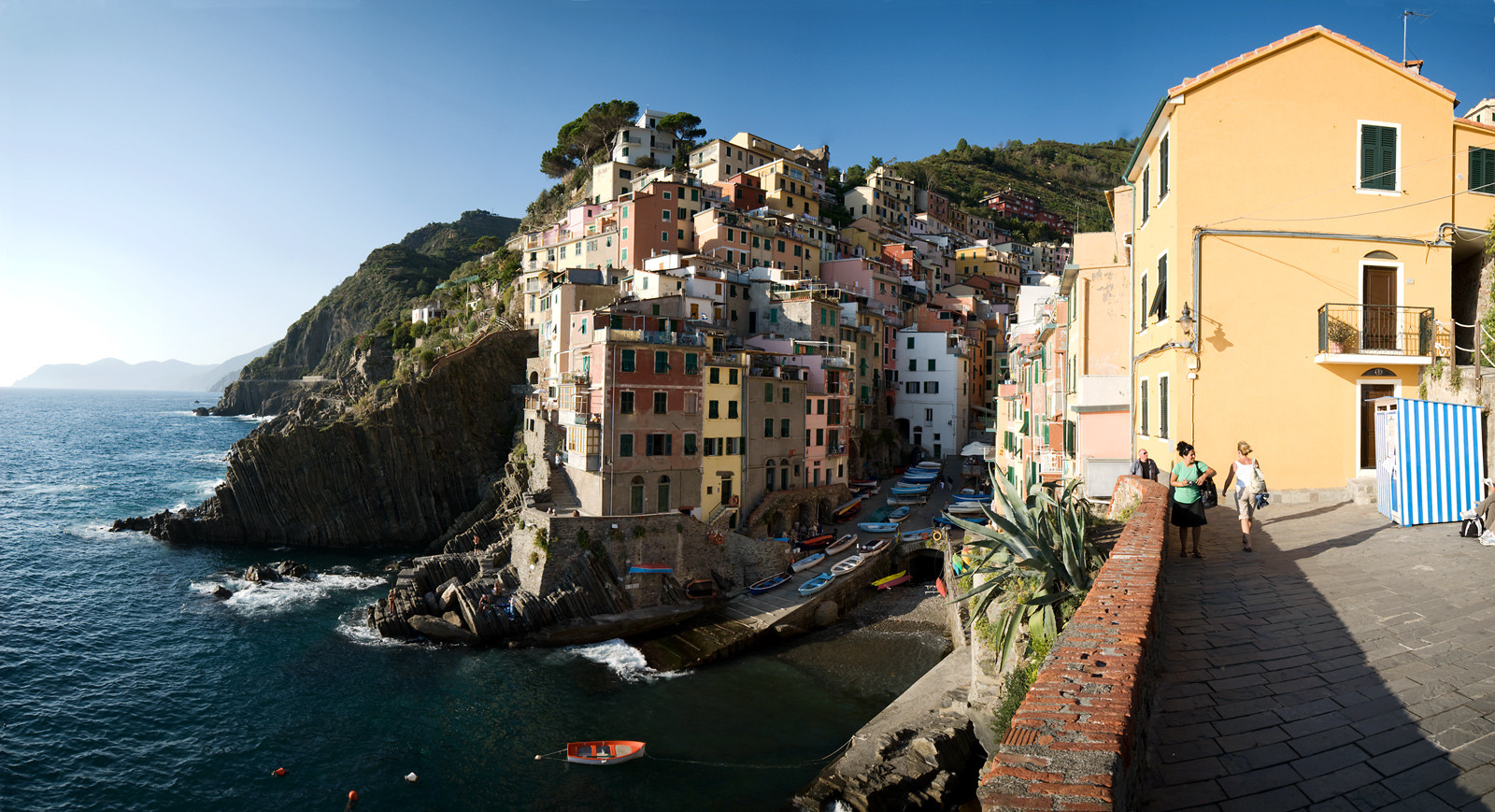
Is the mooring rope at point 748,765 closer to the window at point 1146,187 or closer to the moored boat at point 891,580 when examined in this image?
the moored boat at point 891,580

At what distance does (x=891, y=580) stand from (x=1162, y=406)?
71.9ft

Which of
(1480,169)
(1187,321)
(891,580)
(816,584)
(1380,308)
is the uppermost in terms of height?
(1480,169)

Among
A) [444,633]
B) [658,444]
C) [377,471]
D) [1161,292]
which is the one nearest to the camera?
[1161,292]

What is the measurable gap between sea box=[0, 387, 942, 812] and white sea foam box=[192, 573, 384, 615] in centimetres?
19

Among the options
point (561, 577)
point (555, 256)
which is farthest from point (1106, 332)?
point (555, 256)

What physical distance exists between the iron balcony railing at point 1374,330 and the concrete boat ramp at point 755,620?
2219 cm

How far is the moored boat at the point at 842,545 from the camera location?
39031 mm

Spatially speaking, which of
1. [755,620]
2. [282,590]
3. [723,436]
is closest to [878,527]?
[723,436]

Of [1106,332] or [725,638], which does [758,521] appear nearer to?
[725,638]

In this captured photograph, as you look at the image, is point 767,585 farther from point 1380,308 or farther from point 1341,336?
point 1380,308

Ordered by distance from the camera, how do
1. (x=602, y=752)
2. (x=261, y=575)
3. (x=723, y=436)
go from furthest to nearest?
(x=261, y=575), (x=723, y=436), (x=602, y=752)

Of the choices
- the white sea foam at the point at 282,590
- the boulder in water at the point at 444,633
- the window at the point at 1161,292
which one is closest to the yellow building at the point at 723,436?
the boulder in water at the point at 444,633

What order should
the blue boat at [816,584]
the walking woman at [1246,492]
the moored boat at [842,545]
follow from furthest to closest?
1. the moored boat at [842,545]
2. the blue boat at [816,584]
3. the walking woman at [1246,492]

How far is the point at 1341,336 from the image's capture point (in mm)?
15523
